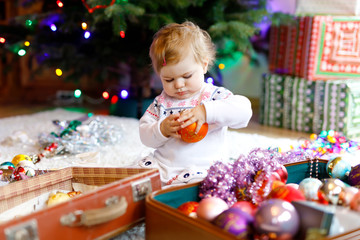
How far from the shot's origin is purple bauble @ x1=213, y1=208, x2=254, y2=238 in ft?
2.48

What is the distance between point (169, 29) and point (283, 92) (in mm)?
1430

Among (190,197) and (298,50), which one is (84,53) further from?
(190,197)

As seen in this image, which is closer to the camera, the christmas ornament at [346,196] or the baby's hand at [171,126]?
the christmas ornament at [346,196]

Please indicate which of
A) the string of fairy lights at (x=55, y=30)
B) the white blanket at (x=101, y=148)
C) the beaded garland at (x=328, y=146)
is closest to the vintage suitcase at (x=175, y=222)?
the white blanket at (x=101, y=148)

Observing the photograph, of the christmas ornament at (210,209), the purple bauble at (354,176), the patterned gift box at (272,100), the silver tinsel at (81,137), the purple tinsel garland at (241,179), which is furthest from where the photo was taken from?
the patterned gift box at (272,100)

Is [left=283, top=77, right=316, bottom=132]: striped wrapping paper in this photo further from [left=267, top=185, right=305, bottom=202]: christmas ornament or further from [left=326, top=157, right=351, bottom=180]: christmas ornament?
[left=267, top=185, right=305, bottom=202]: christmas ornament

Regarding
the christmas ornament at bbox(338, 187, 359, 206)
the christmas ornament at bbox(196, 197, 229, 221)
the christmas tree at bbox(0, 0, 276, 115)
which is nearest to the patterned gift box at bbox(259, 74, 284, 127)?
the christmas tree at bbox(0, 0, 276, 115)

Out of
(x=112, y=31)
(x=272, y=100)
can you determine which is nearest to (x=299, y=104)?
(x=272, y=100)

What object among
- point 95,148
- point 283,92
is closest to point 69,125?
point 95,148

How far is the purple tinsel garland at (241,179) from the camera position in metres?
0.98

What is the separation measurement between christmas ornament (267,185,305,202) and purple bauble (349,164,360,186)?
279 millimetres

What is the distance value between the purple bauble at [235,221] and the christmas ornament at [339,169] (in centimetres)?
47

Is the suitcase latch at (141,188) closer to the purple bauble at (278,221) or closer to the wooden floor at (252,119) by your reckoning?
the purple bauble at (278,221)

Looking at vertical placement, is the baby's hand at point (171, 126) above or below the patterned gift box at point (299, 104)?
above
